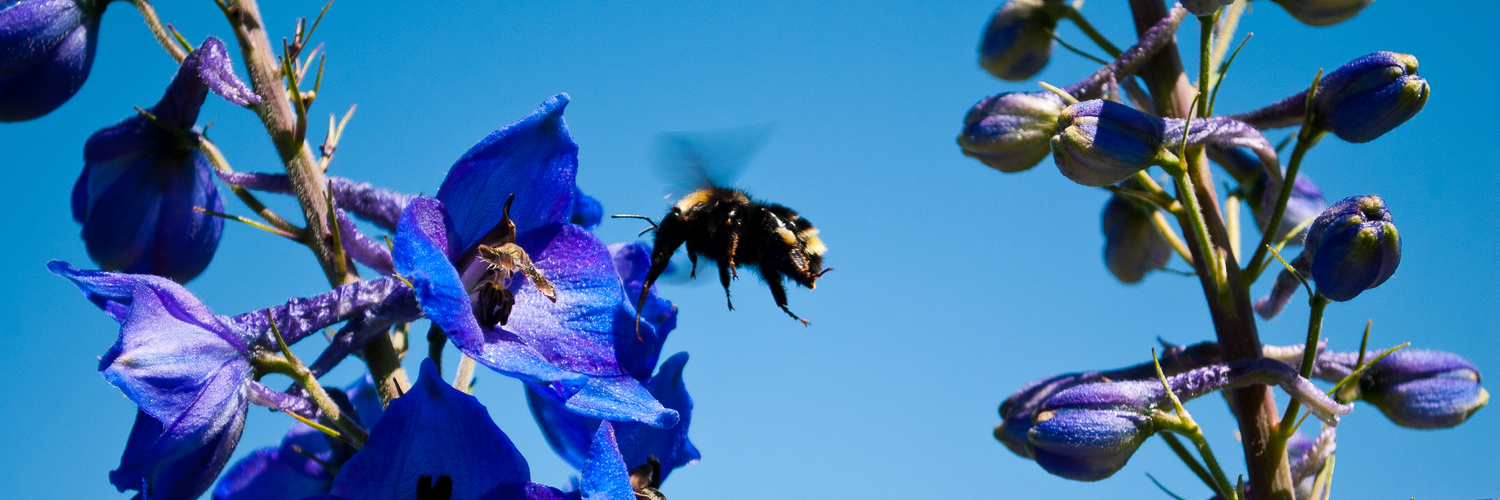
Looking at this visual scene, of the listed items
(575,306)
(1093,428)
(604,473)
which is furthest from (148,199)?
(1093,428)

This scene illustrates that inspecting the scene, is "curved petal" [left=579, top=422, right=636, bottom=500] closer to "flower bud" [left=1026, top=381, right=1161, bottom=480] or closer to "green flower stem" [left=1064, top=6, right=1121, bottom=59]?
"flower bud" [left=1026, top=381, right=1161, bottom=480]

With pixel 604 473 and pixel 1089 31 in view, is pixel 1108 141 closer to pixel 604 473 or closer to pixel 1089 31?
pixel 1089 31

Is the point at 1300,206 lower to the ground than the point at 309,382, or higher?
higher

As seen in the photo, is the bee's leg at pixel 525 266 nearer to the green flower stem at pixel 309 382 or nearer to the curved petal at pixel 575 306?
the curved petal at pixel 575 306

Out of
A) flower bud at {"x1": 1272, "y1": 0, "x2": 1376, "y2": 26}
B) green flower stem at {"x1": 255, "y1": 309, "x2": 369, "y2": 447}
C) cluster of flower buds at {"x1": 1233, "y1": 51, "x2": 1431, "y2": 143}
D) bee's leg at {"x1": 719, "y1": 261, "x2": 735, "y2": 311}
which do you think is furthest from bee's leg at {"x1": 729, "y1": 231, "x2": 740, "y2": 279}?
flower bud at {"x1": 1272, "y1": 0, "x2": 1376, "y2": 26}

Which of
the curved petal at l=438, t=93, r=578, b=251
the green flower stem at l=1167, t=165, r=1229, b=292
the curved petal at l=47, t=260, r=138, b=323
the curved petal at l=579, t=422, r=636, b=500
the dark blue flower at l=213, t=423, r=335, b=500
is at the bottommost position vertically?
the dark blue flower at l=213, t=423, r=335, b=500

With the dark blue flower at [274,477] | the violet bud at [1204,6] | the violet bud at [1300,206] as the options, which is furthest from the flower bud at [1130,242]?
the dark blue flower at [274,477]
